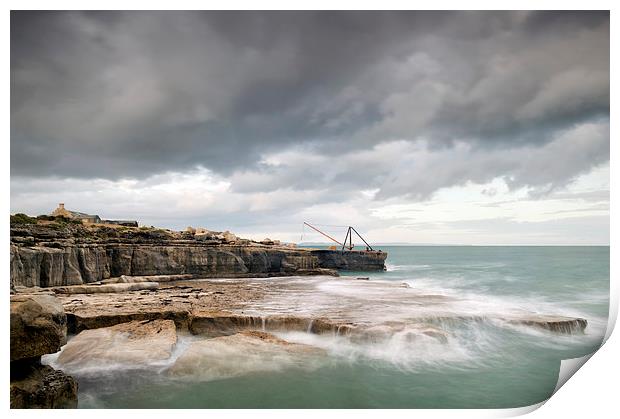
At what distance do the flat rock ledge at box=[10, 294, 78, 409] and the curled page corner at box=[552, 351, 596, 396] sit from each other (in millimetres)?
6096

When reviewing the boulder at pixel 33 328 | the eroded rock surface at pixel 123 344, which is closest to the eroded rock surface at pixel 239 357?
the eroded rock surface at pixel 123 344

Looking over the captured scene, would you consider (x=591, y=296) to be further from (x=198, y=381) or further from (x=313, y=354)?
(x=198, y=381)

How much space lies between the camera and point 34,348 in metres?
4.08

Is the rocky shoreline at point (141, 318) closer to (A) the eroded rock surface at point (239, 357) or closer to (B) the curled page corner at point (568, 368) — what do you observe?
(A) the eroded rock surface at point (239, 357)

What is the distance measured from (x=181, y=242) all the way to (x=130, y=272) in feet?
10.6

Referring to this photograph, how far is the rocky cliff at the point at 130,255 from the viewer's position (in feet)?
35.7

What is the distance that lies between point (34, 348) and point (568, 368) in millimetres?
6914

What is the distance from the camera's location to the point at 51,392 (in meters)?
4.26

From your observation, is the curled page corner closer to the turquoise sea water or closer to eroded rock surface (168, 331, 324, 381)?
the turquoise sea water

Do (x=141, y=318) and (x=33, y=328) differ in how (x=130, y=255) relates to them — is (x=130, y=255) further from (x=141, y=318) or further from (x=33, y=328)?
(x=33, y=328)

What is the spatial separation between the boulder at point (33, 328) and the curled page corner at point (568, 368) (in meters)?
6.12

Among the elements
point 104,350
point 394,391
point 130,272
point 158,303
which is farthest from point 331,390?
point 130,272
